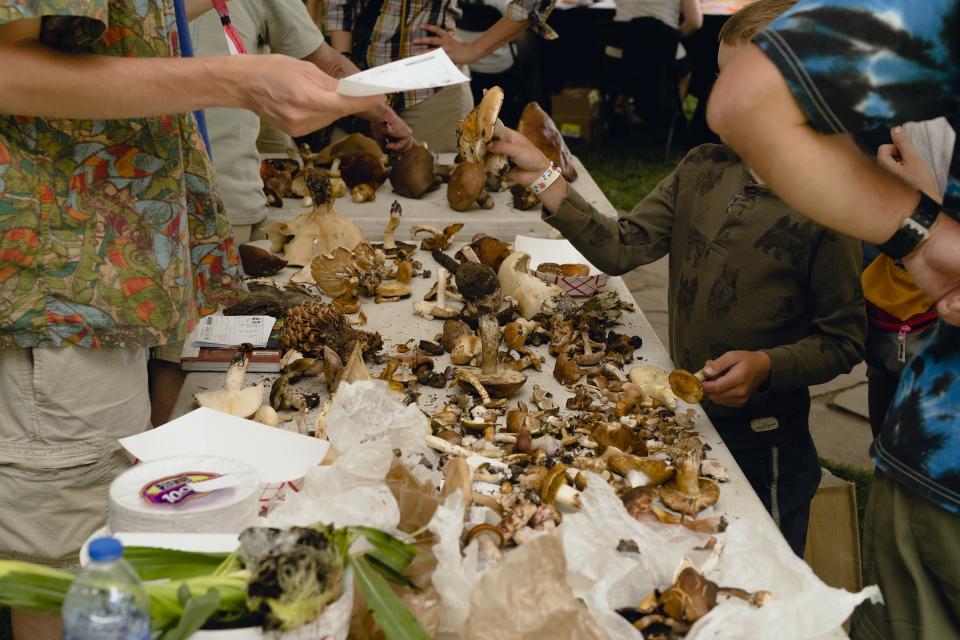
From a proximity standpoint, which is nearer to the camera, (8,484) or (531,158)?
(8,484)

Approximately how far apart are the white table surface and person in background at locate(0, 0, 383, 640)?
0.32 meters

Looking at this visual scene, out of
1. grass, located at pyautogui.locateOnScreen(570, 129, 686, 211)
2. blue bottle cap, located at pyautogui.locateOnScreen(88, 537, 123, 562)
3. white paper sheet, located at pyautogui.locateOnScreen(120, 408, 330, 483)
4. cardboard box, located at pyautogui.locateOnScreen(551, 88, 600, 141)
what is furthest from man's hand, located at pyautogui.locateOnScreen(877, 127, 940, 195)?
cardboard box, located at pyautogui.locateOnScreen(551, 88, 600, 141)

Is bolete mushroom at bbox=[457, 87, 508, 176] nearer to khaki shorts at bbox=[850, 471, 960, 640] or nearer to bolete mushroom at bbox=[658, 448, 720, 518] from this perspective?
bolete mushroom at bbox=[658, 448, 720, 518]

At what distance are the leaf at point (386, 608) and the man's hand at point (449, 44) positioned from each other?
3110 mm

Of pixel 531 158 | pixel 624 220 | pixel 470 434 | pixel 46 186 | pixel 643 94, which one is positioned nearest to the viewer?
pixel 46 186

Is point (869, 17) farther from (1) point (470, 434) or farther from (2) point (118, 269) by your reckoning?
(2) point (118, 269)

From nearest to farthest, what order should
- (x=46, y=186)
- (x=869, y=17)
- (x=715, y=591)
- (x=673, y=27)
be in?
1. (x=869, y=17)
2. (x=715, y=591)
3. (x=46, y=186)
4. (x=673, y=27)

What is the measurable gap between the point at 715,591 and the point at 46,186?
1226 millimetres

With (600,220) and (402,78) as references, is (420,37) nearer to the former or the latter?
(600,220)

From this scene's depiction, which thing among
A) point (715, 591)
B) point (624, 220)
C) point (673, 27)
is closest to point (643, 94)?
point (673, 27)

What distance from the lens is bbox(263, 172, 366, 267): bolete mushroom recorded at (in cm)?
267

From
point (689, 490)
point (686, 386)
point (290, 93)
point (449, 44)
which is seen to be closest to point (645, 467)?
point (689, 490)

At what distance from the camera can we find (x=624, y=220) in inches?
92.1

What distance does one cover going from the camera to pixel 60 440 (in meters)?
1.55
